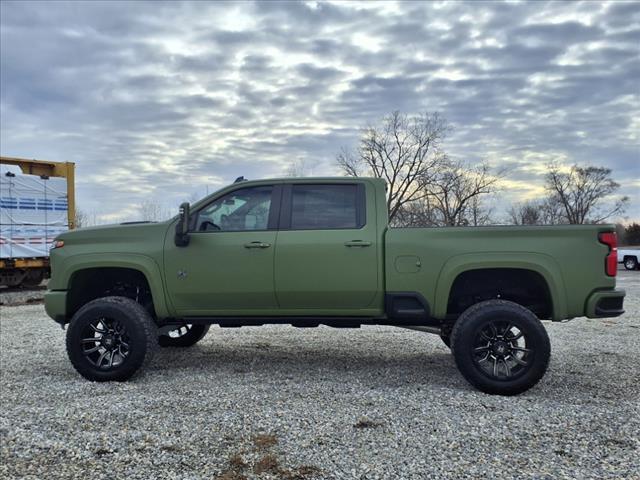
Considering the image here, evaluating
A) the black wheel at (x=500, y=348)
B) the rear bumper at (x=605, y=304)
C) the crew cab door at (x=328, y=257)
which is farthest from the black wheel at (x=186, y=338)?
the rear bumper at (x=605, y=304)

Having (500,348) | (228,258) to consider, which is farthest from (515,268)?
(228,258)

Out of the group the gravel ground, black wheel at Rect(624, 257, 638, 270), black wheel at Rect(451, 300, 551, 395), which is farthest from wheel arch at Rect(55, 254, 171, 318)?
black wheel at Rect(624, 257, 638, 270)

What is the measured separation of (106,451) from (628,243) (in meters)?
56.6

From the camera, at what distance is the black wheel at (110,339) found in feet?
17.2

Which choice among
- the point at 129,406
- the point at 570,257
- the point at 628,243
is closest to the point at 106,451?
the point at 129,406

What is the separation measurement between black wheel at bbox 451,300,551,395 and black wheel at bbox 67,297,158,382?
117 inches

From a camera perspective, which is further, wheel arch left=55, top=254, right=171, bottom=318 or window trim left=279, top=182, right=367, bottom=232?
wheel arch left=55, top=254, right=171, bottom=318

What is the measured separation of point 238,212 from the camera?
5461mm

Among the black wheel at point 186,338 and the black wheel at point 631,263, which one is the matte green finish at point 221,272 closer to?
the black wheel at point 186,338

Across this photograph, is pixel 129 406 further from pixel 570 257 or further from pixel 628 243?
pixel 628 243

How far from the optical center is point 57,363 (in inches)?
246

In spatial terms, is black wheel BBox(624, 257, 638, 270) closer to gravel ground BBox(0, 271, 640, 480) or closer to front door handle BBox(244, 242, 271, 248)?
gravel ground BBox(0, 271, 640, 480)

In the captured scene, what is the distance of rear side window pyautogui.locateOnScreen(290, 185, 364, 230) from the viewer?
5.31 meters

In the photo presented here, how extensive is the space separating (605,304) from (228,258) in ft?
11.4
